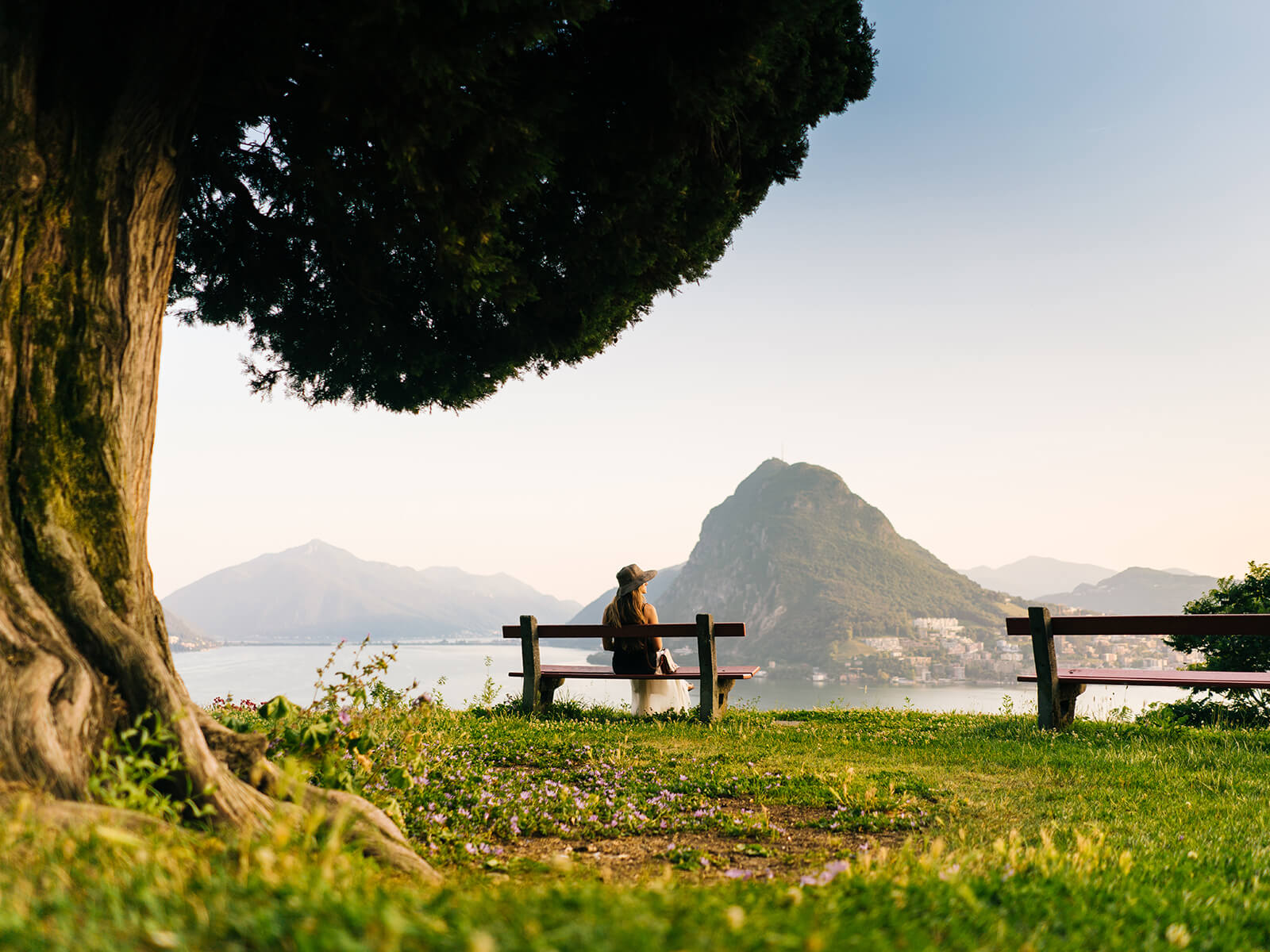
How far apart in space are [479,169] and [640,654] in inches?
250

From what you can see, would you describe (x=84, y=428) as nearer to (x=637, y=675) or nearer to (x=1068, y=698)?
(x=637, y=675)

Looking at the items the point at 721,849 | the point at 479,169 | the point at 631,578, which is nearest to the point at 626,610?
the point at 631,578

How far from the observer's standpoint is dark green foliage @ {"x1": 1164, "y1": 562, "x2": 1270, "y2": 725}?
8883mm

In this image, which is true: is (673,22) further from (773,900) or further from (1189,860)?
(1189,860)

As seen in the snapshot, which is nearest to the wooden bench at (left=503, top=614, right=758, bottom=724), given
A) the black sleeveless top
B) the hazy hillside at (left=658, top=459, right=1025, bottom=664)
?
the black sleeveless top

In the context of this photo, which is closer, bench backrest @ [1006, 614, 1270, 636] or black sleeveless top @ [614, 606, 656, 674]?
bench backrest @ [1006, 614, 1270, 636]

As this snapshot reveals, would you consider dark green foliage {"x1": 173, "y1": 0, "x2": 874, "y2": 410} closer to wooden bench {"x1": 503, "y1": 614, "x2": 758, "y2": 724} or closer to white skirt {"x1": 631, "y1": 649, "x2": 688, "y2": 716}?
wooden bench {"x1": 503, "y1": 614, "x2": 758, "y2": 724}

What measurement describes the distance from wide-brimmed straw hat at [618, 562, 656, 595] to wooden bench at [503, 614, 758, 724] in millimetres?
524

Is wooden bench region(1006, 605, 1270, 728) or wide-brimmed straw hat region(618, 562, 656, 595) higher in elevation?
wide-brimmed straw hat region(618, 562, 656, 595)

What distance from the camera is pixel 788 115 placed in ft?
20.6

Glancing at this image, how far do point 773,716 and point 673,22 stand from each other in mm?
7753

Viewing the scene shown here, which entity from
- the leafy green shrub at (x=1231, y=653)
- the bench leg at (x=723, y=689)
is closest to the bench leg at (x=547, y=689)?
the bench leg at (x=723, y=689)

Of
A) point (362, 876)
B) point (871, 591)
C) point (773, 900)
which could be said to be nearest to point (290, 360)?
point (362, 876)

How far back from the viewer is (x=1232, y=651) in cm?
1002
